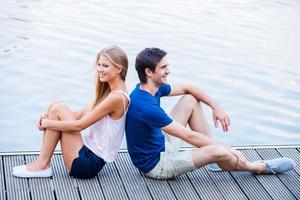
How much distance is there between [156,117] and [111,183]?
59cm

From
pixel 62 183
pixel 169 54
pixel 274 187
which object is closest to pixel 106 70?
pixel 62 183

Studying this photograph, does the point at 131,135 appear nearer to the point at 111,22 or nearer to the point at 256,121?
the point at 256,121

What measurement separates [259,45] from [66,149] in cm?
650

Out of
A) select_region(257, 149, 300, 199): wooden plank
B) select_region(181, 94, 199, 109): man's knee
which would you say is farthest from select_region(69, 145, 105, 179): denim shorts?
select_region(257, 149, 300, 199): wooden plank

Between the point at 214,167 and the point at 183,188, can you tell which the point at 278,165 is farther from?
the point at 183,188

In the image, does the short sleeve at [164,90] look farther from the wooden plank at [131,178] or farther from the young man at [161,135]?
the wooden plank at [131,178]

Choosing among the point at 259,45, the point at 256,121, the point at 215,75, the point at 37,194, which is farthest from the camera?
the point at 259,45

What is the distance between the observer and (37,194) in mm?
4090

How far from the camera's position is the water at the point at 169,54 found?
6762 mm

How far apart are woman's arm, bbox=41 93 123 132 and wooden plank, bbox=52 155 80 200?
0.37 m

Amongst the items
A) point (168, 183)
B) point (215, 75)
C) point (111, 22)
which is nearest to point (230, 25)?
point (111, 22)

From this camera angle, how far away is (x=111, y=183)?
4363 mm

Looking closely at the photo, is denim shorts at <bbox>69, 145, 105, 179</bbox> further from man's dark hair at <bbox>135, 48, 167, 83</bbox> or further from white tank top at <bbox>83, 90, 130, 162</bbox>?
man's dark hair at <bbox>135, 48, 167, 83</bbox>

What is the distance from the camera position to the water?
676cm
